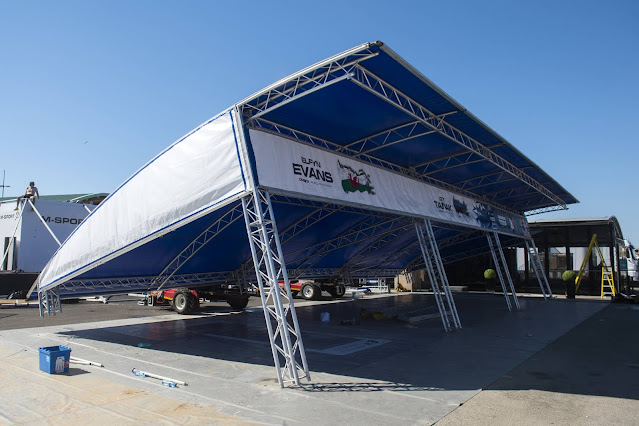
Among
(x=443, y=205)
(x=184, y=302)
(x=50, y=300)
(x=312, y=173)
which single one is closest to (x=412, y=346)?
(x=312, y=173)

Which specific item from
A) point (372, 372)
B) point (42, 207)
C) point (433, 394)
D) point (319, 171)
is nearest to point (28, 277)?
point (42, 207)

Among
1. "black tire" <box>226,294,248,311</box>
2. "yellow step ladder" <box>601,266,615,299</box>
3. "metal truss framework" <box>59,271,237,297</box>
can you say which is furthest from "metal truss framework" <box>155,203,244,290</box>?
"yellow step ladder" <box>601,266,615,299</box>

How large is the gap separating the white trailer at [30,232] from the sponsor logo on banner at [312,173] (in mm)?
21309

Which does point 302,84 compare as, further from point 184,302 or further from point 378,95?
point 184,302

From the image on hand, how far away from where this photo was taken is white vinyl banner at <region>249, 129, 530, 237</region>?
9.14 m

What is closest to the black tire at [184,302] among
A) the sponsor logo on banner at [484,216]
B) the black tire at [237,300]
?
the black tire at [237,300]

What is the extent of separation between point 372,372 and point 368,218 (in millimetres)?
8951

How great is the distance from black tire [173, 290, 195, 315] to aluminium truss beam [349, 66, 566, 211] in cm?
1241

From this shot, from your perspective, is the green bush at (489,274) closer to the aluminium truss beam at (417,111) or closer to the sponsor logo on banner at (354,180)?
the aluminium truss beam at (417,111)

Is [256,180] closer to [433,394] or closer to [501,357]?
[433,394]

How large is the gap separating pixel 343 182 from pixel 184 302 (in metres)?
10.3

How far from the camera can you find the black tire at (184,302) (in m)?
17.8

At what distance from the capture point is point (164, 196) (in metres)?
9.95

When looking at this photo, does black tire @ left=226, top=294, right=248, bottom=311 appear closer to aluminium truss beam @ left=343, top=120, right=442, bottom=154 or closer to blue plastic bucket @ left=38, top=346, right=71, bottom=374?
aluminium truss beam @ left=343, top=120, right=442, bottom=154
